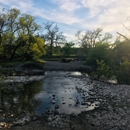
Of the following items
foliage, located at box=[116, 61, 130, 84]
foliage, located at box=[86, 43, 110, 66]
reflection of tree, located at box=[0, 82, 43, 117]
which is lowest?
reflection of tree, located at box=[0, 82, 43, 117]

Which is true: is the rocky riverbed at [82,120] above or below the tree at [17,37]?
below

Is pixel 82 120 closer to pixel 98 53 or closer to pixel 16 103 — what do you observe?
pixel 16 103

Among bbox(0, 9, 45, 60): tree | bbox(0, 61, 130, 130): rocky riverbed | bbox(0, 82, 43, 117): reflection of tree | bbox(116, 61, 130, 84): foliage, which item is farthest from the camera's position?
bbox(0, 9, 45, 60): tree

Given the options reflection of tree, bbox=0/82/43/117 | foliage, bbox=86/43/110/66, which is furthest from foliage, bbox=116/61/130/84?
foliage, bbox=86/43/110/66

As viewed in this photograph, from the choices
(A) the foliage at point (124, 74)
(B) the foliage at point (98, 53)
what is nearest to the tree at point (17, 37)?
(B) the foliage at point (98, 53)

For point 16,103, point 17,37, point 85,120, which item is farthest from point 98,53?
point 85,120

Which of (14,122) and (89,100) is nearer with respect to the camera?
(14,122)

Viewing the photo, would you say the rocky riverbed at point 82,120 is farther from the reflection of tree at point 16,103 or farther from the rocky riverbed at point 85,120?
the reflection of tree at point 16,103

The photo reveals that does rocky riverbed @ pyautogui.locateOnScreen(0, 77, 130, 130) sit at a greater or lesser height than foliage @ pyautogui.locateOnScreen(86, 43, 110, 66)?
lesser

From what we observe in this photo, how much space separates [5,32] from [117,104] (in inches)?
1677

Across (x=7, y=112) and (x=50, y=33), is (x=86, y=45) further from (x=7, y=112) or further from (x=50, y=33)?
(x=7, y=112)

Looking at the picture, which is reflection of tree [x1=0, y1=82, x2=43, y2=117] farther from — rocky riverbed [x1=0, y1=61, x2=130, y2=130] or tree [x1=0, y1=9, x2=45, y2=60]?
tree [x1=0, y1=9, x2=45, y2=60]

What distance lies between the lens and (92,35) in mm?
85812

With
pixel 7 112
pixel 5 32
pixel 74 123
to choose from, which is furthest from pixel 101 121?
pixel 5 32
